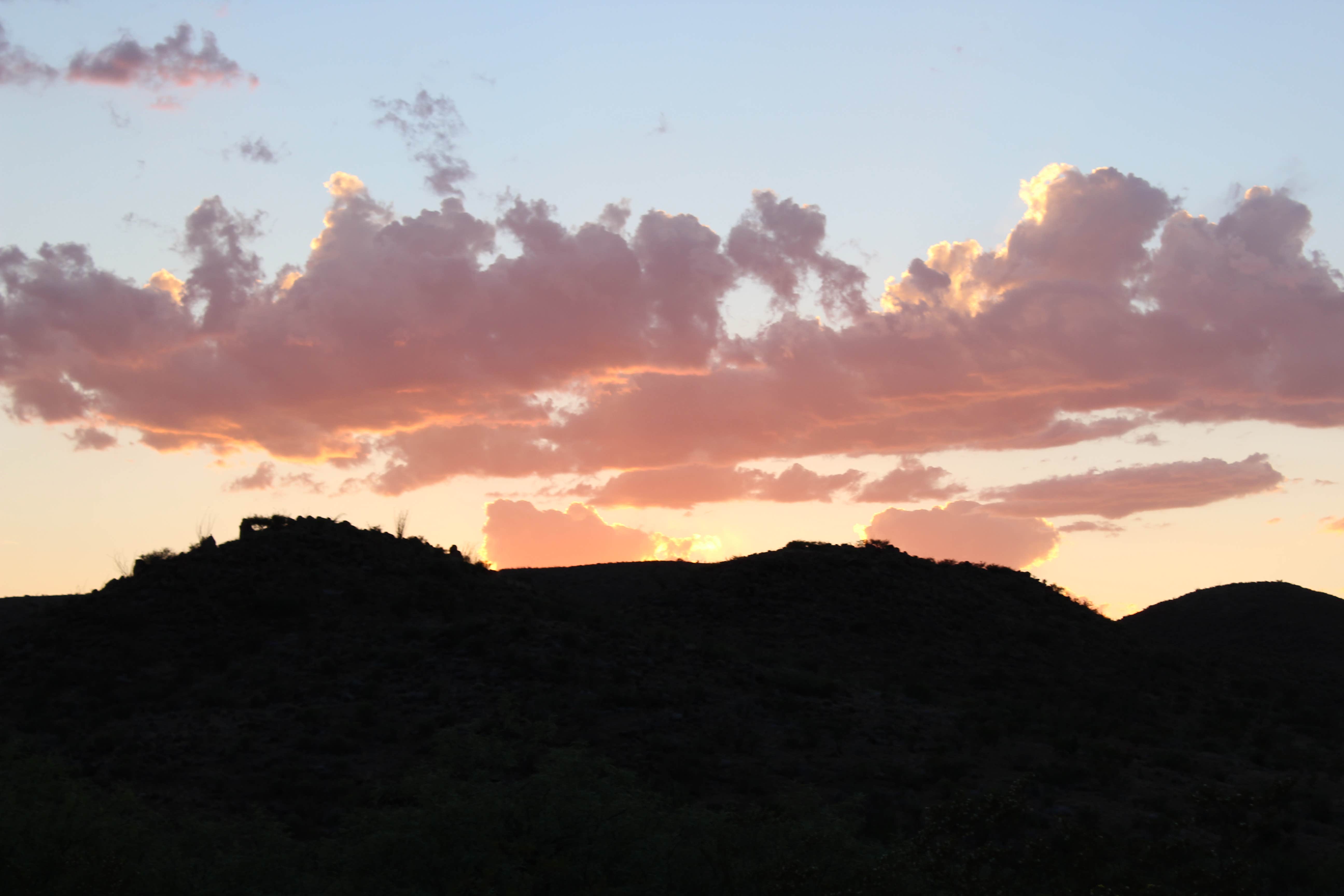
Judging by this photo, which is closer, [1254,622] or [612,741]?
[612,741]

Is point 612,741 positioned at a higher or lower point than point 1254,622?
lower

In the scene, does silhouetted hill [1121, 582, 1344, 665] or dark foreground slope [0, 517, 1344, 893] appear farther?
silhouetted hill [1121, 582, 1344, 665]

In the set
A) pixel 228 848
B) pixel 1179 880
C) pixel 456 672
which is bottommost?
pixel 1179 880

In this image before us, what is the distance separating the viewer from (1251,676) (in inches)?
2036

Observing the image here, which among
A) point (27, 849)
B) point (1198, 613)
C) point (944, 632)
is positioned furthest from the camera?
point (1198, 613)

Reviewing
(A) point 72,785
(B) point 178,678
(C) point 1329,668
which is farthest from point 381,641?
(C) point 1329,668

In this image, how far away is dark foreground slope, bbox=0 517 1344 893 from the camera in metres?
17.5

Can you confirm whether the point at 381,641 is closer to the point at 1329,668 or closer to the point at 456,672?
the point at 456,672

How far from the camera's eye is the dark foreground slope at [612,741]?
17469mm

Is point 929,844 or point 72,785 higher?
point 72,785

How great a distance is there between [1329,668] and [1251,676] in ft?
43.9

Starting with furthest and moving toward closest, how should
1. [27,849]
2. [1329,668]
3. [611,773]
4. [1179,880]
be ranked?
[1329,668], [611,773], [1179,880], [27,849]

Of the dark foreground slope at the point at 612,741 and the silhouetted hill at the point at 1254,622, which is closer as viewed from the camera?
the dark foreground slope at the point at 612,741

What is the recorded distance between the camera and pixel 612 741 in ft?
95.2
